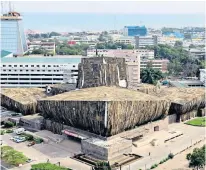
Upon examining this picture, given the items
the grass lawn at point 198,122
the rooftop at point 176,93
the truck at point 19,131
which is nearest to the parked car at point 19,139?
the truck at point 19,131

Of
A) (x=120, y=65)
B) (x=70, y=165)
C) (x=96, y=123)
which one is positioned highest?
(x=120, y=65)

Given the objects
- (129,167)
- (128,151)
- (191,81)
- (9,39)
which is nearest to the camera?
(129,167)

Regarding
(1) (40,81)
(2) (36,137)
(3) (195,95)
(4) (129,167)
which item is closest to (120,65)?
(3) (195,95)

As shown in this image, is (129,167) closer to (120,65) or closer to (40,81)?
(120,65)

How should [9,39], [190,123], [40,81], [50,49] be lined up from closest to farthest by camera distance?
[190,123], [40,81], [9,39], [50,49]

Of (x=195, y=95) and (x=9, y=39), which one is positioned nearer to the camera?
(x=195, y=95)

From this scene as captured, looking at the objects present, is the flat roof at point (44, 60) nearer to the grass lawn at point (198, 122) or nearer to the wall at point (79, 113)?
the wall at point (79, 113)

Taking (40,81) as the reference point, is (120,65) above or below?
above
